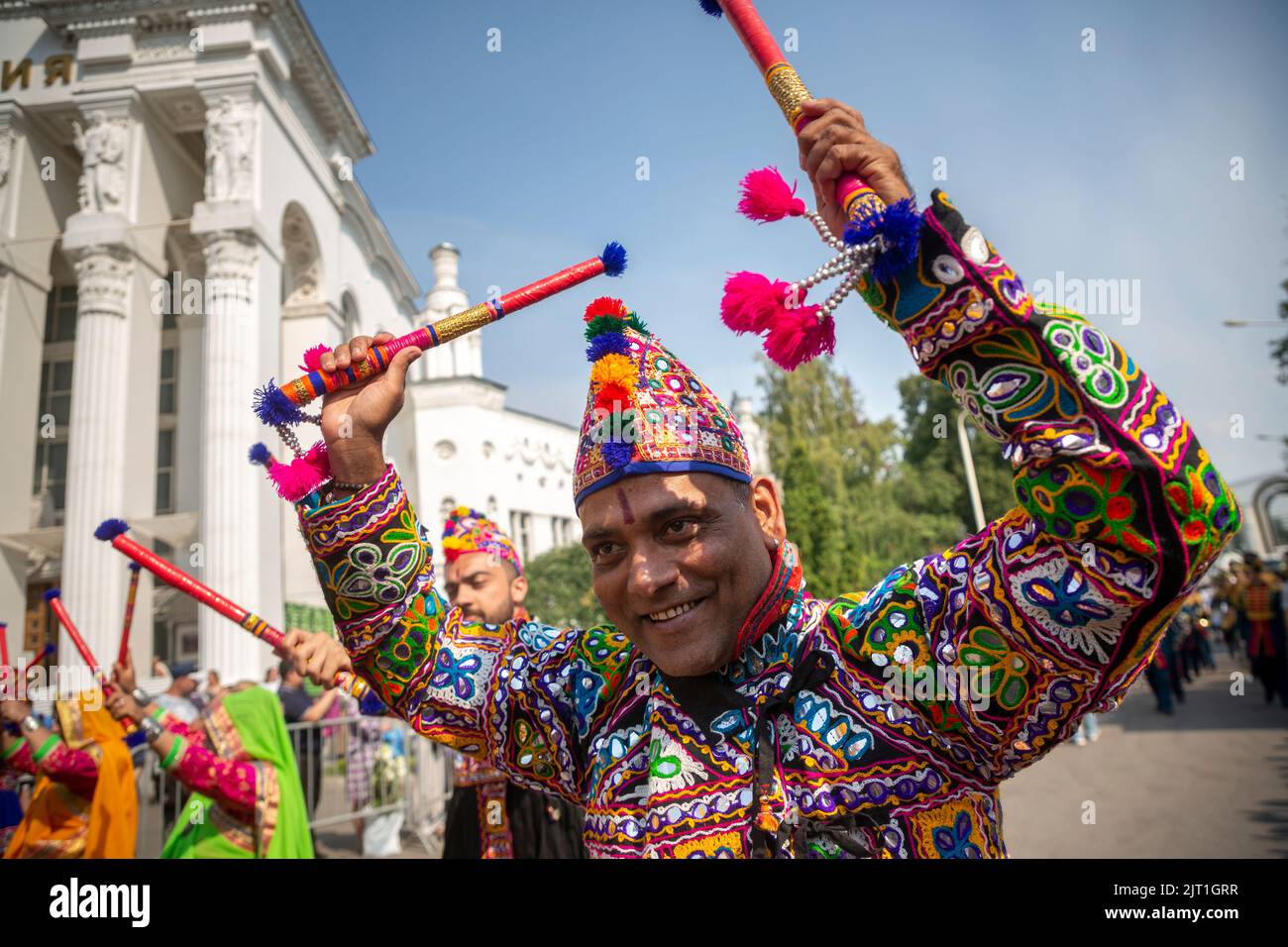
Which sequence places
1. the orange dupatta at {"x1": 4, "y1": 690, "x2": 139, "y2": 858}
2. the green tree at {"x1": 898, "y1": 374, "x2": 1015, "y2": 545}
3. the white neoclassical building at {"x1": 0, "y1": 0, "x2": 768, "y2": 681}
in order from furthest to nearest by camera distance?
the green tree at {"x1": 898, "y1": 374, "x2": 1015, "y2": 545}, the white neoclassical building at {"x1": 0, "y1": 0, "x2": 768, "y2": 681}, the orange dupatta at {"x1": 4, "y1": 690, "x2": 139, "y2": 858}

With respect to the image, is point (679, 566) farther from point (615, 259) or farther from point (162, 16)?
point (162, 16)

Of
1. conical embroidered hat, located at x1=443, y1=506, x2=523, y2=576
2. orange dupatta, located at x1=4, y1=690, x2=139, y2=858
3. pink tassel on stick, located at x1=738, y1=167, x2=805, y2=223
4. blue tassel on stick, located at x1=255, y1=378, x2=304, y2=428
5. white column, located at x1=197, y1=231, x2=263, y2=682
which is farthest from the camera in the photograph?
white column, located at x1=197, y1=231, x2=263, y2=682

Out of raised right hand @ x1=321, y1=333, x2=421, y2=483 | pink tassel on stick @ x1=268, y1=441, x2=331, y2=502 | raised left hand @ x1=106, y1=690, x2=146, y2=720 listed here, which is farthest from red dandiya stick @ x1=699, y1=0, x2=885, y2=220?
raised left hand @ x1=106, y1=690, x2=146, y2=720

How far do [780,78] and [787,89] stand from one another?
0.11 ft

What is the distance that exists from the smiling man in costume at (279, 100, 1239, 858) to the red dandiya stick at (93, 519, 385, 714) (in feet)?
3.78

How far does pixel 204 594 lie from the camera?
276cm

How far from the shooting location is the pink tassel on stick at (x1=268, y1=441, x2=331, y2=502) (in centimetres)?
165

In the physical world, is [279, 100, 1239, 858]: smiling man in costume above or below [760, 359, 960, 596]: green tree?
below

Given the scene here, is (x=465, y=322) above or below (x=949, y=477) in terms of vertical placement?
below

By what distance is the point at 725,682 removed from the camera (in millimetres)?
1576

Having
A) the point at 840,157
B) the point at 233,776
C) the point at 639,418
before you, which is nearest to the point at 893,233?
the point at 840,157

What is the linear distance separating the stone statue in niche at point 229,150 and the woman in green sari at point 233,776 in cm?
1293

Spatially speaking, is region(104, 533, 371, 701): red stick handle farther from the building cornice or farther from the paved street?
the building cornice
